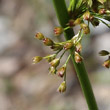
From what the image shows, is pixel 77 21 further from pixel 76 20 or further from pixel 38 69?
pixel 38 69

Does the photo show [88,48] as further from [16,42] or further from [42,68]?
[16,42]

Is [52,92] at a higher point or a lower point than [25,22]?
lower

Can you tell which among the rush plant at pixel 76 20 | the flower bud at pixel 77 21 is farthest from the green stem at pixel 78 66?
the flower bud at pixel 77 21

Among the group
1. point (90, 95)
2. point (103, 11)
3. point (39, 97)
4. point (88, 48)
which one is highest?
point (103, 11)

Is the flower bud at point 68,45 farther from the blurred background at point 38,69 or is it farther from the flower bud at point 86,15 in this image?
the blurred background at point 38,69

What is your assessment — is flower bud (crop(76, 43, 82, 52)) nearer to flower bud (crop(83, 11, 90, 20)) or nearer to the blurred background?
flower bud (crop(83, 11, 90, 20))

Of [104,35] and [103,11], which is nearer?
[103,11]

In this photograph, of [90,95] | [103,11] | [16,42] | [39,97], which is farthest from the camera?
[16,42]

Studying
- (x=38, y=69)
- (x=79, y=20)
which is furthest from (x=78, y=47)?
(x=38, y=69)

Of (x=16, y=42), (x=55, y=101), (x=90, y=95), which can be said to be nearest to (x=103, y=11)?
(x=90, y=95)
